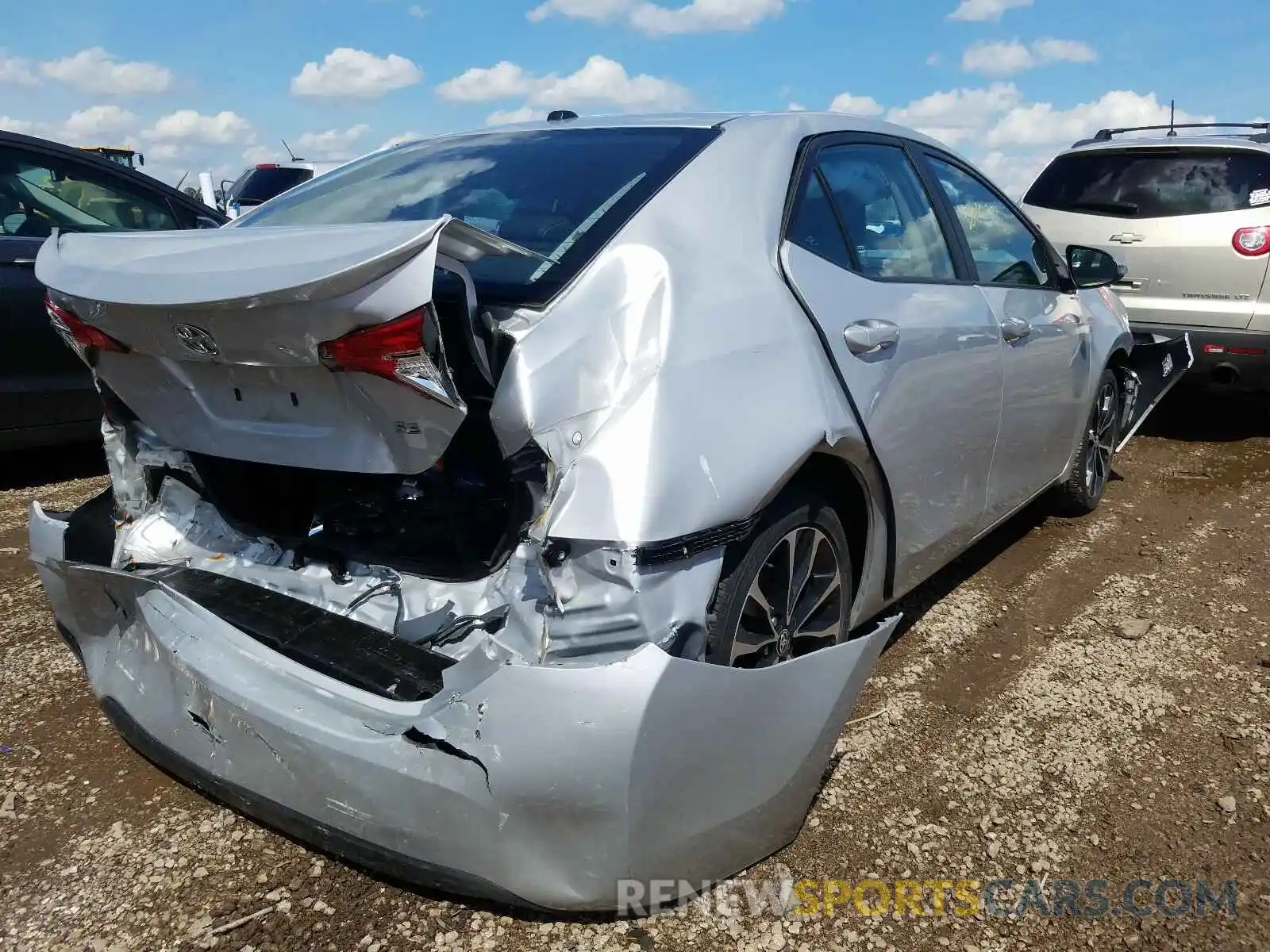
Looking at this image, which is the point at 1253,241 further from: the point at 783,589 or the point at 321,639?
the point at 321,639

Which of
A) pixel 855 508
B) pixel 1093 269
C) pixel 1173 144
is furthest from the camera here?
pixel 1173 144

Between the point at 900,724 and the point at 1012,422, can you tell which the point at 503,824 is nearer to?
the point at 900,724

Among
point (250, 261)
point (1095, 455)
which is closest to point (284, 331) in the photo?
point (250, 261)

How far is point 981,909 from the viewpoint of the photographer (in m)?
2.03

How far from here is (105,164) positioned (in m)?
4.88

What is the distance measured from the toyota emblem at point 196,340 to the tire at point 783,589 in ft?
3.48

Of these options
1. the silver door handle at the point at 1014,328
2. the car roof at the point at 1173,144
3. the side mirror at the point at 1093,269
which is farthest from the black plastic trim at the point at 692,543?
the car roof at the point at 1173,144

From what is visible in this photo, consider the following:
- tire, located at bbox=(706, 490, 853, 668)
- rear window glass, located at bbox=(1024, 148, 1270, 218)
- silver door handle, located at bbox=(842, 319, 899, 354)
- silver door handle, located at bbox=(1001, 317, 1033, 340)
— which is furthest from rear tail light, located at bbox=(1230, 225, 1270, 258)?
tire, located at bbox=(706, 490, 853, 668)

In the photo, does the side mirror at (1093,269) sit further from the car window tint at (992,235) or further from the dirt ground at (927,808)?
the dirt ground at (927,808)

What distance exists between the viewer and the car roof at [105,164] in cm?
A: 459

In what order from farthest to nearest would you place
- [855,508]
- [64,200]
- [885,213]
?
[64,200] → [885,213] → [855,508]

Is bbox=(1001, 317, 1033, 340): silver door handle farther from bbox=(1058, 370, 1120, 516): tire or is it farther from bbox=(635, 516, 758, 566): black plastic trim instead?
bbox=(635, 516, 758, 566): black plastic trim

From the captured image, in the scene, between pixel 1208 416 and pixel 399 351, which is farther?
pixel 1208 416

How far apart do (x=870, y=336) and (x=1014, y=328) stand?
104 cm
